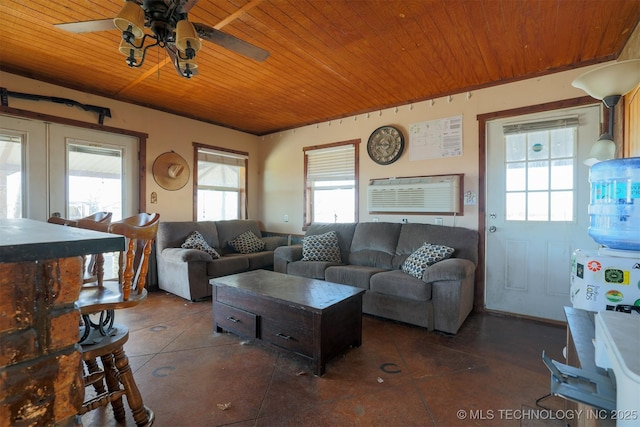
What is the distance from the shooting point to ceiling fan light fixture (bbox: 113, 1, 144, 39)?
58.5 inches

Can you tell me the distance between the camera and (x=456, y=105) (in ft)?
11.7

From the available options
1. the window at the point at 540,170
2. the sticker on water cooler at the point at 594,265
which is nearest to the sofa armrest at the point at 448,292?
the window at the point at 540,170

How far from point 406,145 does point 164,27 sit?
3.00 metres

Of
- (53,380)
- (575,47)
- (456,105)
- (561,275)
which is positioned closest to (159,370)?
(53,380)

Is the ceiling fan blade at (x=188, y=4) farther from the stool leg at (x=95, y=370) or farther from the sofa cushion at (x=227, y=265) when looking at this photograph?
the sofa cushion at (x=227, y=265)

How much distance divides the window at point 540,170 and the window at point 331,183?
1923 millimetres

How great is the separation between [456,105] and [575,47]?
115 centimetres

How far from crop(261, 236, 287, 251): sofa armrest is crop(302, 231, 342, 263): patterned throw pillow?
3.27 feet

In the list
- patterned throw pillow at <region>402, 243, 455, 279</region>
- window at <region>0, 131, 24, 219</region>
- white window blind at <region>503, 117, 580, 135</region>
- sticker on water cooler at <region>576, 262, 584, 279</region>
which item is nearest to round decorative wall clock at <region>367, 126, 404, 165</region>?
white window blind at <region>503, 117, 580, 135</region>

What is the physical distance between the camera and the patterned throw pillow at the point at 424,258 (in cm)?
304

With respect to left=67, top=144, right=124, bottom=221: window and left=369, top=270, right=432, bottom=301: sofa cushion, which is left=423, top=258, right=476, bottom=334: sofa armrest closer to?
left=369, top=270, right=432, bottom=301: sofa cushion

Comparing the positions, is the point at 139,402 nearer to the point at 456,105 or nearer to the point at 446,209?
the point at 446,209

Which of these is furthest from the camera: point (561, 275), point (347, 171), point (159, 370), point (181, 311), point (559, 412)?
point (347, 171)

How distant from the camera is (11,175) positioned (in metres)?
3.12
